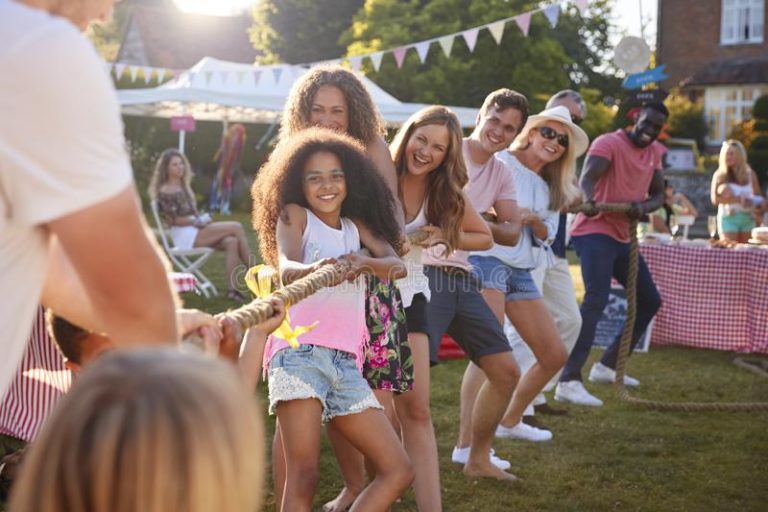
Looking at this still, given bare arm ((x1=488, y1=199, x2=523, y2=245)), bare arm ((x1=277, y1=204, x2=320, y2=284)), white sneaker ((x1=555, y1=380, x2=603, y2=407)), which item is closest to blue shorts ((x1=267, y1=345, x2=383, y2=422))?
bare arm ((x1=277, y1=204, x2=320, y2=284))

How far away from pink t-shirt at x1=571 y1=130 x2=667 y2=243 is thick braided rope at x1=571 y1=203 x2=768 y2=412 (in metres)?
0.15

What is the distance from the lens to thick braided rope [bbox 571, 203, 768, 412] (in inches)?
277

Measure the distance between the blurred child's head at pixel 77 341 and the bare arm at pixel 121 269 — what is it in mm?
672

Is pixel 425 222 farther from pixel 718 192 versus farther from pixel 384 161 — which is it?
pixel 718 192

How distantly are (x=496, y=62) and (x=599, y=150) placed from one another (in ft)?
72.9

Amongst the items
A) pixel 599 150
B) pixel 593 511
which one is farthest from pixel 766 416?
pixel 593 511

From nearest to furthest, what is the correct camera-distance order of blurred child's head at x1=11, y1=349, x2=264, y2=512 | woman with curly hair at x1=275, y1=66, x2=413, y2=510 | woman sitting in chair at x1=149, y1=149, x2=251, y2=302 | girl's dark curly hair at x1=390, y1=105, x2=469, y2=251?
blurred child's head at x1=11, y1=349, x2=264, y2=512, woman with curly hair at x1=275, y1=66, x2=413, y2=510, girl's dark curly hair at x1=390, y1=105, x2=469, y2=251, woman sitting in chair at x1=149, y1=149, x2=251, y2=302

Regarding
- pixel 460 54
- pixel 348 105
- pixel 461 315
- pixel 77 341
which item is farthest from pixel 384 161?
pixel 460 54

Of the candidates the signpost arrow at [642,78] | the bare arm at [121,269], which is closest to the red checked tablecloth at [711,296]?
the signpost arrow at [642,78]

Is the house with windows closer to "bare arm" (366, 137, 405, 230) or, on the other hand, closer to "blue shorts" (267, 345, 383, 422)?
"bare arm" (366, 137, 405, 230)

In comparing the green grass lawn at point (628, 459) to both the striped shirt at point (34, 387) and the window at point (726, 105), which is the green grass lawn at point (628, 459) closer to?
the striped shirt at point (34, 387)

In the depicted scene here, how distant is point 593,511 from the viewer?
5.06 metres

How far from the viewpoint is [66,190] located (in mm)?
1460

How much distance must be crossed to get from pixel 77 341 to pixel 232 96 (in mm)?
15114
